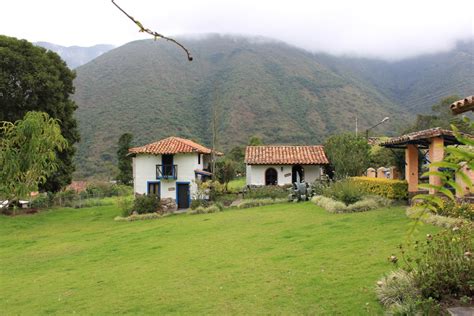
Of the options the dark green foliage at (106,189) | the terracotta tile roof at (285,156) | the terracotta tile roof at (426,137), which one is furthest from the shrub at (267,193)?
the dark green foliage at (106,189)

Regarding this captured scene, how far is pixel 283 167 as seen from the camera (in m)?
30.4

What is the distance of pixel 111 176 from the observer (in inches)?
1852

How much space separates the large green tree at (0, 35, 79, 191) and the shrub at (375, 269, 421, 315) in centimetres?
2515

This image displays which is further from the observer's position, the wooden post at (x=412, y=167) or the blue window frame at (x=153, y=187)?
the blue window frame at (x=153, y=187)

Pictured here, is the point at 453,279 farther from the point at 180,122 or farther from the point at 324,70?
the point at 324,70

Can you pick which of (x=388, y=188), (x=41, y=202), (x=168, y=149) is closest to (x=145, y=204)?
(x=168, y=149)

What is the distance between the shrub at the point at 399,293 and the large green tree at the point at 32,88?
990 inches

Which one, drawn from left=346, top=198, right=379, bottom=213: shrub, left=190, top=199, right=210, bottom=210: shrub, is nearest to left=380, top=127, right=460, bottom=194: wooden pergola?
→ left=346, top=198, right=379, bottom=213: shrub

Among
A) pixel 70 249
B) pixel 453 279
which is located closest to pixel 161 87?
pixel 70 249

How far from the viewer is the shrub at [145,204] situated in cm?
2583

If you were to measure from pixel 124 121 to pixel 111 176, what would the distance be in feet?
38.2

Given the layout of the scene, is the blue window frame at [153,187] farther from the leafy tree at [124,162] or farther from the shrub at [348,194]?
the shrub at [348,194]

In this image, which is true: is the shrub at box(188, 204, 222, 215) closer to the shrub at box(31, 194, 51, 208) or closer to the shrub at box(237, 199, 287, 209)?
the shrub at box(237, 199, 287, 209)

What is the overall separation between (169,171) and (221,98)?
3484 cm
